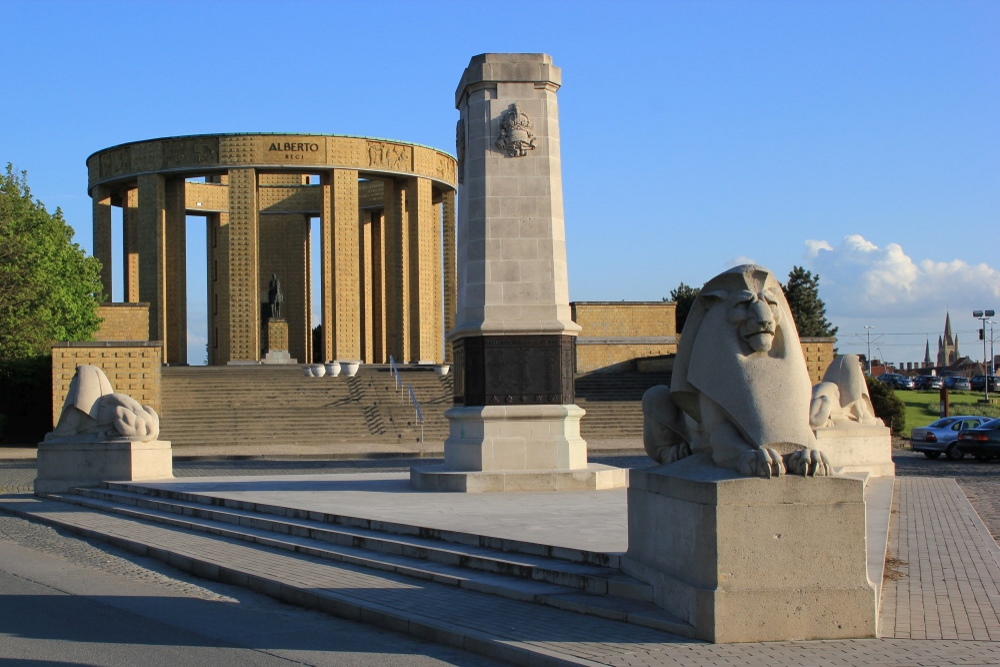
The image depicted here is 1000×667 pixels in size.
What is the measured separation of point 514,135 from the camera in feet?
53.1

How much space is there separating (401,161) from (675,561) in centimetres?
4635

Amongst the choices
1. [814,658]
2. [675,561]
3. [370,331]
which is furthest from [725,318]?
[370,331]

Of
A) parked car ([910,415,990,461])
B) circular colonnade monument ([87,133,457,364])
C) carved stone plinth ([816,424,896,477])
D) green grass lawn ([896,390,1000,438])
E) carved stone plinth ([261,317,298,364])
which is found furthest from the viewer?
carved stone plinth ([261,317,298,364])

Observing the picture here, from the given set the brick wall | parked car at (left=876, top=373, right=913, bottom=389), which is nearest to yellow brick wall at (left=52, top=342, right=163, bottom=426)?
the brick wall

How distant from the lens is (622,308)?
4956cm

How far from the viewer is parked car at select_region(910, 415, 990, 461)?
2884 centimetres

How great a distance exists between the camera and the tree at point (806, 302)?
75.8 m

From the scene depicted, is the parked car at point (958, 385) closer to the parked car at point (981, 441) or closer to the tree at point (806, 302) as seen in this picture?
the tree at point (806, 302)

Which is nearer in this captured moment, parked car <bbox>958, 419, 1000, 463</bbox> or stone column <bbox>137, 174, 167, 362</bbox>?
parked car <bbox>958, 419, 1000, 463</bbox>

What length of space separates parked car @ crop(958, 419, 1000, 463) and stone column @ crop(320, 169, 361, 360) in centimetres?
2830

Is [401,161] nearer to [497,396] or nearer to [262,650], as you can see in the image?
[497,396]

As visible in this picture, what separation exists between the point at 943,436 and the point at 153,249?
116 feet

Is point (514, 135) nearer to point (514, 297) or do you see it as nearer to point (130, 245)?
point (514, 297)

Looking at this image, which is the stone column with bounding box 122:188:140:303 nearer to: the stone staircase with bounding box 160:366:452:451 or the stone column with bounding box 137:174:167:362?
the stone column with bounding box 137:174:167:362
